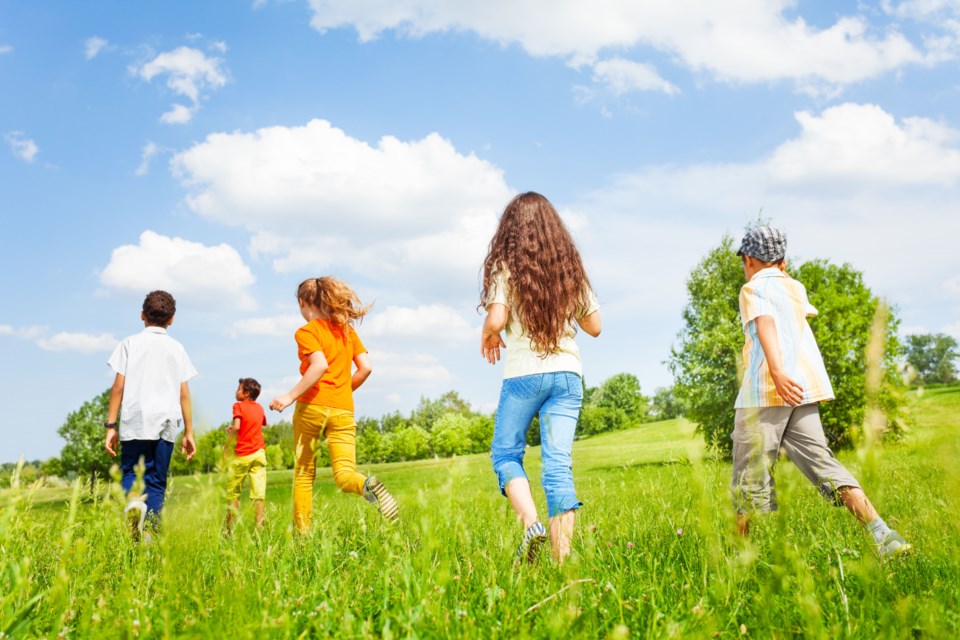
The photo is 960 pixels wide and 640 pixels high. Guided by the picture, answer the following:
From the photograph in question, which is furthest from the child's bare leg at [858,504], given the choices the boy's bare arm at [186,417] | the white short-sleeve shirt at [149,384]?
the white short-sleeve shirt at [149,384]

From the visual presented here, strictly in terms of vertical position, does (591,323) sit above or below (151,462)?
above

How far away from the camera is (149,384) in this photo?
252 inches

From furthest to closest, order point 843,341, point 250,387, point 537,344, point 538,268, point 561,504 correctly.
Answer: point 843,341 < point 250,387 < point 538,268 < point 537,344 < point 561,504

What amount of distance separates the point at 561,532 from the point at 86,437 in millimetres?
27874

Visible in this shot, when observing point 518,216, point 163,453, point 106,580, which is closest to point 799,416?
point 518,216

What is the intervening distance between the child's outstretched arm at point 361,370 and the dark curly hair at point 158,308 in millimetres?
1955

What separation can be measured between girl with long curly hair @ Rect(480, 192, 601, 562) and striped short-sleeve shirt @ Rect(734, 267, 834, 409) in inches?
38.3

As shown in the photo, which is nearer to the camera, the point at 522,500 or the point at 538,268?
the point at 522,500

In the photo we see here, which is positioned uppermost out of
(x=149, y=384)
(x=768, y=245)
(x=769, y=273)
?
(x=768, y=245)

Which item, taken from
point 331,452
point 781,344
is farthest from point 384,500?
point 781,344

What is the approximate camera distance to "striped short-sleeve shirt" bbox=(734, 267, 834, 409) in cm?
429

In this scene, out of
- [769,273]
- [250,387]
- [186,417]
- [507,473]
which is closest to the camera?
[507,473]

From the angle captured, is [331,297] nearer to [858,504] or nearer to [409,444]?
[858,504]

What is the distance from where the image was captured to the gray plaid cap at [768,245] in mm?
4621
